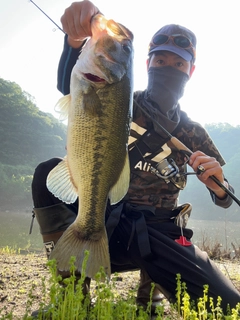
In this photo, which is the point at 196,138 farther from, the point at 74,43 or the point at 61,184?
the point at 61,184

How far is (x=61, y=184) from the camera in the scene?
218cm

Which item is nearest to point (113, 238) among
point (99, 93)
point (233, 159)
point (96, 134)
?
point (96, 134)

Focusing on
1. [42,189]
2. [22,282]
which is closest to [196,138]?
[42,189]

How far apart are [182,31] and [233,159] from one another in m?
92.2

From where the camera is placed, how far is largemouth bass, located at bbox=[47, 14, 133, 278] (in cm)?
204

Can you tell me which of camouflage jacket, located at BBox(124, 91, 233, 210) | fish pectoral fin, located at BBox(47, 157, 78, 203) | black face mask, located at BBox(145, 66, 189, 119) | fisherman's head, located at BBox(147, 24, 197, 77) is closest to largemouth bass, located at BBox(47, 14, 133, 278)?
fish pectoral fin, located at BBox(47, 157, 78, 203)

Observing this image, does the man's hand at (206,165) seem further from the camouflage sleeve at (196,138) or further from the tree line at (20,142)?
the tree line at (20,142)

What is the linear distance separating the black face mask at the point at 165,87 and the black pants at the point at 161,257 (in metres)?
1.34

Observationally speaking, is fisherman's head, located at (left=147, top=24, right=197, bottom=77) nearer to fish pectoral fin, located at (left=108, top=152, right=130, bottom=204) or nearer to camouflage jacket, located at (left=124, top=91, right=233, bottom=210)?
camouflage jacket, located at (left=124, top=91, right=233, bottom=210)

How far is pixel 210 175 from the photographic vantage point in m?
2.83

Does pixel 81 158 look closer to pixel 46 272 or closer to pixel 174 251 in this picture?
pixel 174 251

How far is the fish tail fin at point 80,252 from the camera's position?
214 cm

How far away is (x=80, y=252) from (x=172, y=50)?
8.59 ft

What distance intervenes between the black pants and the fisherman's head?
6.07 ft
